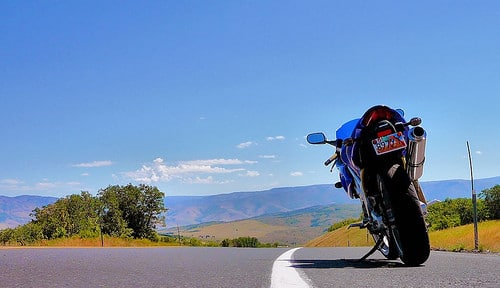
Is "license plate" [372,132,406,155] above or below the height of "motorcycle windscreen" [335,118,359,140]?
below

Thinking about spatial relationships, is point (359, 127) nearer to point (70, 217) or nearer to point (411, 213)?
point (411, 213)

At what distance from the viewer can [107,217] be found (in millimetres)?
92938

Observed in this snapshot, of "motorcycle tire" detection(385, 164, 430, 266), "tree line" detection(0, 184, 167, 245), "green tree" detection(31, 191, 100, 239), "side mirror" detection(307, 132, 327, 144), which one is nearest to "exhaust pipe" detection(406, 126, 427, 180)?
"motorcycle tire" detection(385, 164, 430, 266)

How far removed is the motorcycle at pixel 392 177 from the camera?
5.72 m

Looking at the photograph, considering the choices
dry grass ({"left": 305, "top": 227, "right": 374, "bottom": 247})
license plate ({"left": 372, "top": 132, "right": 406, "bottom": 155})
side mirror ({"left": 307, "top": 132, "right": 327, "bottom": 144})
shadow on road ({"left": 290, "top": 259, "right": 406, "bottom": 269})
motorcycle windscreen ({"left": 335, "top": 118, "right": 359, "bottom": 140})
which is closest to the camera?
shadow on road ({"left": 290, "top": 259, "right": 406, "bottom": 269})

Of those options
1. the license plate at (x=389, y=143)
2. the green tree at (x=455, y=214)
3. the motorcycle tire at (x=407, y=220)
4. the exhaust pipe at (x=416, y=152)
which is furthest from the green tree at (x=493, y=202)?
the motorcycle tire at (x=407, y=220)

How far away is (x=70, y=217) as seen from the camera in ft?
320

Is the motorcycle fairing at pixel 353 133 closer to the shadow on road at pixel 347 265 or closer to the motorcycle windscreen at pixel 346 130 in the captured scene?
the motorcycle windscreen at pixel 346 130

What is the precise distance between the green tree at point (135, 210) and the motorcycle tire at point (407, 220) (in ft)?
287

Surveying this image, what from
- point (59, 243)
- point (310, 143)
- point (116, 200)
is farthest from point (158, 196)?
point (310, 143)

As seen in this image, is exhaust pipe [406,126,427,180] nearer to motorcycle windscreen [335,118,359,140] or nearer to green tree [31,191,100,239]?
motorcycle windscreen [335,118,359,140]

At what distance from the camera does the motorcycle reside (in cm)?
572

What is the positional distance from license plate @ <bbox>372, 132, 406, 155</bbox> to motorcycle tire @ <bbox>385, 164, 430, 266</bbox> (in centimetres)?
37

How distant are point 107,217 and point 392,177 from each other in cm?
9243
